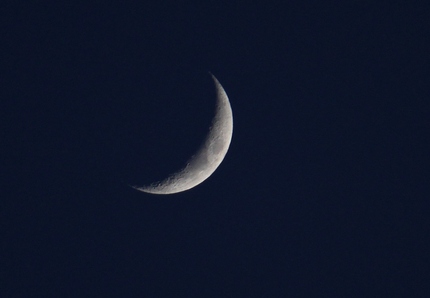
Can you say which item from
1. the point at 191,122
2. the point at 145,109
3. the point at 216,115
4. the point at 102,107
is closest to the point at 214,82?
the point at 216,115

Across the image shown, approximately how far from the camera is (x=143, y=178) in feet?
20.0

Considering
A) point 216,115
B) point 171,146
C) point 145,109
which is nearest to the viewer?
point 145,109

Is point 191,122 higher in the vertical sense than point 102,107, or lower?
lower

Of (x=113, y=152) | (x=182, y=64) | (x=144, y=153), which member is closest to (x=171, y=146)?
(x=144, y=153)

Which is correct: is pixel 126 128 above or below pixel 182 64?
below

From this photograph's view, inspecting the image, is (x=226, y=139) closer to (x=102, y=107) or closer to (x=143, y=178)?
(x=143, y=178)

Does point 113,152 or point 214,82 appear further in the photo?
point 214,82

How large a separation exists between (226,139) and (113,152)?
1.89 metres

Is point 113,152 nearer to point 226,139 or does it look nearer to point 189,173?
point 189,173

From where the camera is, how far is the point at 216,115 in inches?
251

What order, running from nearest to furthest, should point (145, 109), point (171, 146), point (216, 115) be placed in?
point (145, 109) < point (171, 146) < point (216, 115)

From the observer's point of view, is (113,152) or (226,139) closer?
(113,152)

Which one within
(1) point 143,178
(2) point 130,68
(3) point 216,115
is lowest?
(1) point 143,178

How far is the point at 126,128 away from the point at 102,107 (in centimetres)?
45
